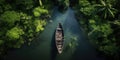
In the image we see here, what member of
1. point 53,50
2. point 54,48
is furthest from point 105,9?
point 53,50

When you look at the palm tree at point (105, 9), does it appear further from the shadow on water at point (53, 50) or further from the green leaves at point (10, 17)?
the green leaves at point (10, 17)

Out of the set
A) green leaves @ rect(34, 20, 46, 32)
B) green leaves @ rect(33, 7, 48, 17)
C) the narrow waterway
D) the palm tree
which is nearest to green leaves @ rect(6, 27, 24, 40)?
the narrow waterway

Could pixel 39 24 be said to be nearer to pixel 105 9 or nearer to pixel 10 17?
pixel 10 17

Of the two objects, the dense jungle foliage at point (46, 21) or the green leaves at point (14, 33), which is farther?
the dense jungle foliage at point (46, 21)

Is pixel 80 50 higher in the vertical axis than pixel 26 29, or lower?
lower

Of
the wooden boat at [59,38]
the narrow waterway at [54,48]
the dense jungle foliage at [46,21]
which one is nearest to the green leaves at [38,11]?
the dense jungle foliage at [46,21]

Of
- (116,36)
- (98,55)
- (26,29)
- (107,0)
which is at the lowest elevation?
(98,55)

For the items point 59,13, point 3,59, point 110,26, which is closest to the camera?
point 3,59

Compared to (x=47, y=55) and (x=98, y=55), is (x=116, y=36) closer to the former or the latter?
(x=98, y=55)

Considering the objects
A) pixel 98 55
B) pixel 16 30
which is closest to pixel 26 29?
pixel 16 30
